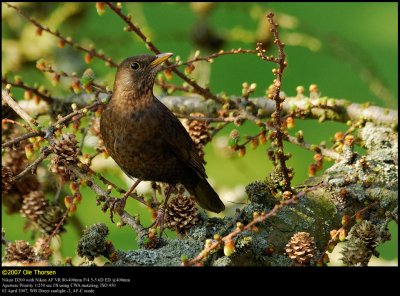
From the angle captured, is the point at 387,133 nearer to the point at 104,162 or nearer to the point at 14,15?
the point at 104,162

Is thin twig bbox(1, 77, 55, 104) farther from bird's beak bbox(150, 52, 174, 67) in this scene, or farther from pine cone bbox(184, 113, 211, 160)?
pine cone bbox(184, 113, 211, 160)

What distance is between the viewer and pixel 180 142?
2965 mm

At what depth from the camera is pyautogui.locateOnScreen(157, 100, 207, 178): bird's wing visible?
2.96m

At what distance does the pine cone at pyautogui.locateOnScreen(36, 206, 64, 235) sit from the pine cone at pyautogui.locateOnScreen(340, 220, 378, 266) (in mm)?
1344

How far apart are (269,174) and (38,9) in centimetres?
269

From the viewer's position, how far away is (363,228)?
2.32m

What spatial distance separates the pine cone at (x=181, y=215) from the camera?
7.91 feet

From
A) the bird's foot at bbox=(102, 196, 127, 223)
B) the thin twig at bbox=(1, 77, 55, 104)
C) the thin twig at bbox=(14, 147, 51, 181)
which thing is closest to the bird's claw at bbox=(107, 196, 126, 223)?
the bird's foot at bbox=(102, 196, 127, 223)

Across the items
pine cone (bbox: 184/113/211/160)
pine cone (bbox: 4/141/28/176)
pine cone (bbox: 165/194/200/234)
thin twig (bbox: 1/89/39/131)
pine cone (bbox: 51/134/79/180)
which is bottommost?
pine cone (bbox: 165/194/200/234)

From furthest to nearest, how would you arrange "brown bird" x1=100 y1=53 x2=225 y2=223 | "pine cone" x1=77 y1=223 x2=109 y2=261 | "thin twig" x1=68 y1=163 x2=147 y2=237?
"brown bird" x1=100 y1=53 x2=225 y2=223 < "thin twig" x1=68 y1=163 x2=147 y2=237 < "pine cone" x1=77 y1=223 x2=109 y2=261

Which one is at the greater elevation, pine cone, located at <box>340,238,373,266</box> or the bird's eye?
the bird's eye

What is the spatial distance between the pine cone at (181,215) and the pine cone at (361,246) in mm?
529

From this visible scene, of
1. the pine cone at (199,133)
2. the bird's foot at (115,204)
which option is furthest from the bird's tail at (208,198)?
the bird's foot at (115,204)

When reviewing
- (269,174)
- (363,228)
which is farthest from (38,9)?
(363,228)
